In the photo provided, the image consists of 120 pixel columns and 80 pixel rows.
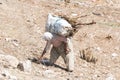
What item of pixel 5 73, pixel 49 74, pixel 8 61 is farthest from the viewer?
pixel 49 74

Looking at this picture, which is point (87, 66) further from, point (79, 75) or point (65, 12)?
point (65, 12)

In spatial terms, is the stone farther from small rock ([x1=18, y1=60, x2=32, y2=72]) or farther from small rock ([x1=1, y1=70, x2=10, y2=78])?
small rock ([x1=1, y1=70, x2=10, y2=78])

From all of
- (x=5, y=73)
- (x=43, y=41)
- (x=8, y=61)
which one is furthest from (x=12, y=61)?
(x=43, y=41)

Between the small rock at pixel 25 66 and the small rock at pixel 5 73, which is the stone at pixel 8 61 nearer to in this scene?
the small rock at pixel 25 66

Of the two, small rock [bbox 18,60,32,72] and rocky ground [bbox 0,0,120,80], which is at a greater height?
small rock [bbox 18,60,32,72]

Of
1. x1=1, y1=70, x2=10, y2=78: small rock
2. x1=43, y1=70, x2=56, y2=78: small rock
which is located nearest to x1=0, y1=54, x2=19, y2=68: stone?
x1=43, y1=70, x2=56, y2=78: small rock

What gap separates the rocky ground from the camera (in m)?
7.23

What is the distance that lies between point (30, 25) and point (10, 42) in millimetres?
1762

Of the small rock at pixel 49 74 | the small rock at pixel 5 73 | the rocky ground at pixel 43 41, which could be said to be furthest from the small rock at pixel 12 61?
the small rock at pixel 5 73

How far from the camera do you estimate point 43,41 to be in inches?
375

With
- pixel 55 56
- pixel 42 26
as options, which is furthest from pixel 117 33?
pixel 55 56

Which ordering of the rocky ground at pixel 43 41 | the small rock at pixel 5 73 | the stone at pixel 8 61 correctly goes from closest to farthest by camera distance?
the small rock at pixel 5 73 < the stone at pixel 8 61 < the rocky ground at pixel 43 41

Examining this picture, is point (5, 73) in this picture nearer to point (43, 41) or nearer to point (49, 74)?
point (49, 74)

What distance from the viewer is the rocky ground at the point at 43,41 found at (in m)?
7.23
